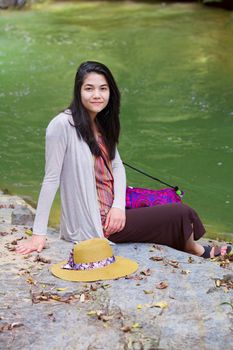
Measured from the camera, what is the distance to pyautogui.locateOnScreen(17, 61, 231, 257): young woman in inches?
148

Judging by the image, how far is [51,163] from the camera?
375cm

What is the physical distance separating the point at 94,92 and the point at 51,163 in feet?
1.65

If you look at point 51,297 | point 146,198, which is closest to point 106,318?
point 51,297

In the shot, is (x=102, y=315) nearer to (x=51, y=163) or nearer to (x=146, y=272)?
(x=146, y=272)

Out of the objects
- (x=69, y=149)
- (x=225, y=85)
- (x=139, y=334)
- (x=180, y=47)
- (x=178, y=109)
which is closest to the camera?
(x=139, y=334)

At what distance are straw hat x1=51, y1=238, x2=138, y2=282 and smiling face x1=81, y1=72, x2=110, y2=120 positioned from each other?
0.86 meters

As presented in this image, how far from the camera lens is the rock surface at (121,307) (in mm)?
2711

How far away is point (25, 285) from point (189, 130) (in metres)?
5.86

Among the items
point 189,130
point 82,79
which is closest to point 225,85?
point 189,130

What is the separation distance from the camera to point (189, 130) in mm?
8797

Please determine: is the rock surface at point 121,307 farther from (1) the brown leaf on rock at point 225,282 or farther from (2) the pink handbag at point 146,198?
(2) the pink handbag at point 146,198

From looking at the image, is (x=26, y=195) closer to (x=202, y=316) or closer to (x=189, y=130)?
(x=189, y=130)

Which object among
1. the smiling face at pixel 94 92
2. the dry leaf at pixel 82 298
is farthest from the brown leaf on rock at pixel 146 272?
the smiling face at pixel 94 92

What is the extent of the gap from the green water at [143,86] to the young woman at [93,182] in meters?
1.79
